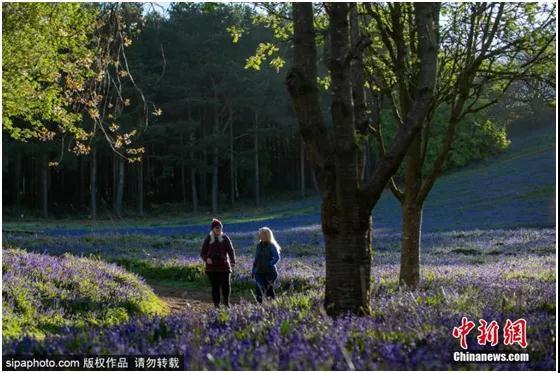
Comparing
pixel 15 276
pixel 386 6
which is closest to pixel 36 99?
pixel 15 276

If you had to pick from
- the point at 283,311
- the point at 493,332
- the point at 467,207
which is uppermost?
the point at 493,332

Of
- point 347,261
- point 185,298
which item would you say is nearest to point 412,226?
point 347,261

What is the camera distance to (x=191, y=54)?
62.4m

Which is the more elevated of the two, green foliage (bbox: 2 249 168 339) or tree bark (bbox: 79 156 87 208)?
tree bark (bbox: 79 156 87 208)

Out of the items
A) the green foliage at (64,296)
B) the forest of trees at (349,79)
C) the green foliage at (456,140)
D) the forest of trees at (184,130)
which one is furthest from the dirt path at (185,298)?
the green foliage at (456,140)

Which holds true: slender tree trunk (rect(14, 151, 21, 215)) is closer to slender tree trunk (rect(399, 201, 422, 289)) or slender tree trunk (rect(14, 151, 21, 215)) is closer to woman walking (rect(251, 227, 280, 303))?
woman walking (rect(251, 227, 280, 303))

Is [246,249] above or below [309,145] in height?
below

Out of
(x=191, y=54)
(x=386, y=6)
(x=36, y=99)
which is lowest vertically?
(x=36, y=99)

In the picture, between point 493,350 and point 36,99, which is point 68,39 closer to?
point 36,99

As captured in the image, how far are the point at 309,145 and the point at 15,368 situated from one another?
12.9 feet

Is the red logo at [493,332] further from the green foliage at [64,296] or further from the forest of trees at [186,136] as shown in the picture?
the forest of trees at [186,136]

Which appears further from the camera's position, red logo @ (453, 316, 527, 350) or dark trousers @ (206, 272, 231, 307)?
→ dark trousers @ (206, 272, 231, 307)

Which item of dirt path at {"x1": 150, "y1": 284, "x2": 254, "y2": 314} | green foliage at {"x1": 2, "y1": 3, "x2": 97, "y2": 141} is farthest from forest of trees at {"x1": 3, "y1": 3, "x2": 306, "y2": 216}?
dirt path at {"x1": 150, "y1": 284, "x2": 254, "y2": 314}

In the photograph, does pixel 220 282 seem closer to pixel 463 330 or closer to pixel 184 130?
pixel 463 330
